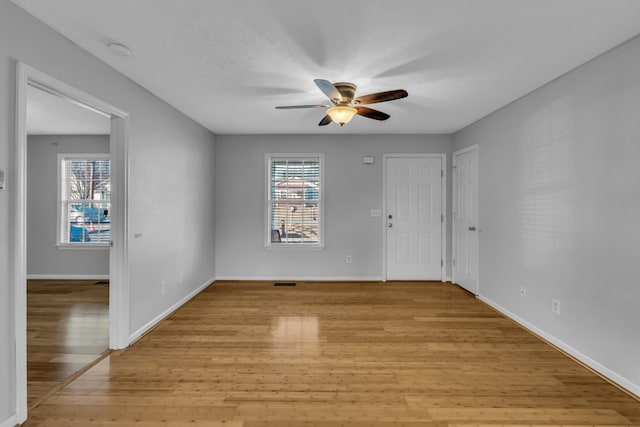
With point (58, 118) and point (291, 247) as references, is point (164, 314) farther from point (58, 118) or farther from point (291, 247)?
point (58, 118)

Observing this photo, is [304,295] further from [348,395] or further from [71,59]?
[71,59]

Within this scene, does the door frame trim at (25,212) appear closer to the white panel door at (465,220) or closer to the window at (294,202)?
the window at (294,202)

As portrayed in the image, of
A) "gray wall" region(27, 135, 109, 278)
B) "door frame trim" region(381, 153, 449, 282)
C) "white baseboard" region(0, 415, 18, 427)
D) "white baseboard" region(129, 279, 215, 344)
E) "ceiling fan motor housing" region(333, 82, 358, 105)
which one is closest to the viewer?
"white baseboard" region(0, 415, 18, 427)

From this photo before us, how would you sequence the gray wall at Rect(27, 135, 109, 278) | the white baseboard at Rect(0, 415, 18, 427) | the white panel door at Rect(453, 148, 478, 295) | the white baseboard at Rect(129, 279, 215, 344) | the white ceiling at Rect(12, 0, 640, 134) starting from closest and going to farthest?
the white baseboard at Rect(0, 415, 18, 427), the white ceiling at Rect(12, 0, 640, 134), the white baseboard at Rect(129, 279, 215, 344), the white panel door at Rect(453, 148, 478, 295), the gray wall at Rect(27, 135, 109, 278)

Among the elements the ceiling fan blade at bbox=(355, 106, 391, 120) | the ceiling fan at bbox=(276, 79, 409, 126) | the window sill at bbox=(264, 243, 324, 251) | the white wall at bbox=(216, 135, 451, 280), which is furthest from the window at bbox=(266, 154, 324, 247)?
the ceiling fan at bbox=(276, 79, 409, 126)

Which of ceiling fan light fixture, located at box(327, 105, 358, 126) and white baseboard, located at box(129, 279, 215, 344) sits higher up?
ceiling fan light fixture, located at box(327, 105, 358, 126)

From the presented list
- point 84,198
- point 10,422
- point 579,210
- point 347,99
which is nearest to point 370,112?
point 347,99

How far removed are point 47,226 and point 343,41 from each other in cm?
584

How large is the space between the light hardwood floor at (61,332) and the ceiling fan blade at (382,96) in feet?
10.3

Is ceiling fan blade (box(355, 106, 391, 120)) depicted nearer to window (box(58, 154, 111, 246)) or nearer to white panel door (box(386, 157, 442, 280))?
white panel door (box(386, 157, 442, 280))

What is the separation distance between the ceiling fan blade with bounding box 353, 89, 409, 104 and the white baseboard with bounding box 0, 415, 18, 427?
3132mm

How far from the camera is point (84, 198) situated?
534cm

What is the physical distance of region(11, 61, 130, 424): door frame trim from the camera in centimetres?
177

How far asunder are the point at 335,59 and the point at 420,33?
25.9 inches
